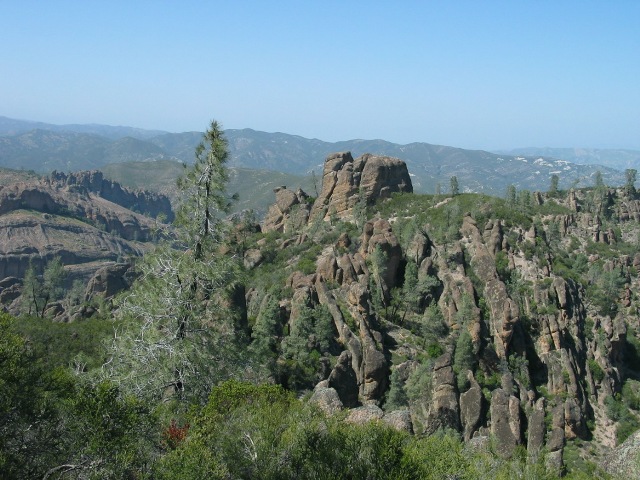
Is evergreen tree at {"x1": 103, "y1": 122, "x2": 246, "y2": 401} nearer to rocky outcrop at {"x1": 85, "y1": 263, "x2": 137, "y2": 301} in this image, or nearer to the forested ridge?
the forested ridge

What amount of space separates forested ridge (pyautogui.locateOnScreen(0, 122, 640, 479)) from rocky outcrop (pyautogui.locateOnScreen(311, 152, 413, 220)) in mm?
477

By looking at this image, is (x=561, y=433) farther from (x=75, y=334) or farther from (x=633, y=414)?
(x=75, y=334)

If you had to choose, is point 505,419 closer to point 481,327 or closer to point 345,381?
point 481,327

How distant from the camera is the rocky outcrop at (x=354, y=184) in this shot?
9619 centimetres

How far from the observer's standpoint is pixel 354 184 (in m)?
98.1

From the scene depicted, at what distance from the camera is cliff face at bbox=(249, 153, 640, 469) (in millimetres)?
42062

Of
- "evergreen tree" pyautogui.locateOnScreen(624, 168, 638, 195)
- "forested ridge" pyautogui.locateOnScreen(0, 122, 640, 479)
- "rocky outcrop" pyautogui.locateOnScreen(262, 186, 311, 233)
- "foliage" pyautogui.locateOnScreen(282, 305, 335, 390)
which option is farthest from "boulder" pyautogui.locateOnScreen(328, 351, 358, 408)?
"evergreen tree" pyautogui.locateOnScreen(624, 168, 638, 195)

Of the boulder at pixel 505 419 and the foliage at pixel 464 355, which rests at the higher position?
the foliage at pixel 464 355

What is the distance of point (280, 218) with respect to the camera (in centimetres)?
10338

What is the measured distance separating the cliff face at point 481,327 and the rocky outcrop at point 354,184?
1223 centimetres

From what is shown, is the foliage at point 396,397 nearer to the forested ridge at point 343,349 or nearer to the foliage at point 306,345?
the forested ridge at point 343,349

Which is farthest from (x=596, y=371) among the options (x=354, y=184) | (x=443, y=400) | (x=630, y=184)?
(x=630, y=184)

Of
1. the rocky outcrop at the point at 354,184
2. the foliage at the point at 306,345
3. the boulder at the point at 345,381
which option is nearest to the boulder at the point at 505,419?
the boulder at the point at 345,381

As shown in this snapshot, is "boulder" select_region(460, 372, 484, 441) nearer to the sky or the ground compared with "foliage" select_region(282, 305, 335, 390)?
nearer to the ground
